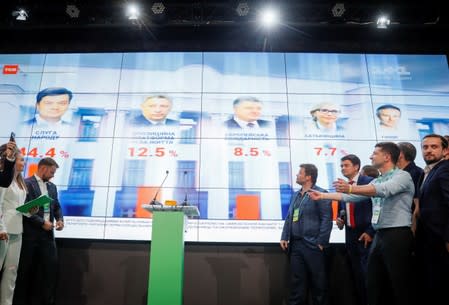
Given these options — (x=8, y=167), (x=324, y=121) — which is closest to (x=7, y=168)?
(x=8, y=167)

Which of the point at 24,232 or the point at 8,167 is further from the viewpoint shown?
the point at 24,232

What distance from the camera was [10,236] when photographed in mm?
2908

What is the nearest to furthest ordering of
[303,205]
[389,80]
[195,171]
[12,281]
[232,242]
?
1. [12,281]
2. [303,205]
3. [232,242]
4. [195,171]
5. [389,80]

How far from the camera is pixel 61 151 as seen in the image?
4.05m

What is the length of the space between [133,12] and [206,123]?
175 centimetres

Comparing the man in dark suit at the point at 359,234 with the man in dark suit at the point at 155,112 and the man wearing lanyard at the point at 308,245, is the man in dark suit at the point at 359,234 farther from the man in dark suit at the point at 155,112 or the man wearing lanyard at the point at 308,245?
the man in dark suit at the point at 155,112

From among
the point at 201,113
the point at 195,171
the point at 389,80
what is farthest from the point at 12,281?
the point at 389,80

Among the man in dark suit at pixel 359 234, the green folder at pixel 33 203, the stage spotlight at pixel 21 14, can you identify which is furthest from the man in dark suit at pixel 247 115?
the stage spotlight at pixel 21 14

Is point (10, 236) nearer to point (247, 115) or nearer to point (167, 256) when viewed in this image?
point (167, 256)

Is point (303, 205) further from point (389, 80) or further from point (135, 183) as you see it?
point (389, 80)

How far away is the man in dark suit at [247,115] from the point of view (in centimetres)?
415

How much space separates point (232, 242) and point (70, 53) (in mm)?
3288

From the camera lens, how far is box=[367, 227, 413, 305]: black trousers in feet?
7.36

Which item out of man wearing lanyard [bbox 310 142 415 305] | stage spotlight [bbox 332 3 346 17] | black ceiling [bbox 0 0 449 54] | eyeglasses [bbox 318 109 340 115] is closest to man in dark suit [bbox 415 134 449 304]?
man wearing lanyard [bbox 310 142 415 305]
